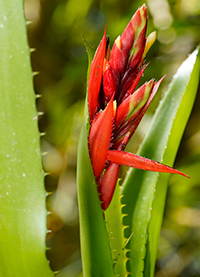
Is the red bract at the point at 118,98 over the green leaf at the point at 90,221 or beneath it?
over

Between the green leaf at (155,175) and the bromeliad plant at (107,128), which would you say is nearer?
the bromeliad plant at (107,128)

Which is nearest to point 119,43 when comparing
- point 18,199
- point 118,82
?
point 118,82

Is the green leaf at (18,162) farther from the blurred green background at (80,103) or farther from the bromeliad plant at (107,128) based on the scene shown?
the blurred green background at (80,103)

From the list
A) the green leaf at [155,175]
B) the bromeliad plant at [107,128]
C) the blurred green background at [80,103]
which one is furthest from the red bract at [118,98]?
the blurred green background at [80,103]

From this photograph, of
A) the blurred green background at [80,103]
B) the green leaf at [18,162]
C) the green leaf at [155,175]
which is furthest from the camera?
the blurred green background at [80,103]

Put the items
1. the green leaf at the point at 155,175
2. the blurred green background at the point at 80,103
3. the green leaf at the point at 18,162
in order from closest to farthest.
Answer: the green leaf at the point at 18,162, the green leaf at the point at 155,175, the blurred green background at the point at 80,103

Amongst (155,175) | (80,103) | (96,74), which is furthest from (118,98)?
(80,103)

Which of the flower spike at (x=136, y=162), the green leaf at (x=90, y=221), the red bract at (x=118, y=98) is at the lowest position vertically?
the green leaf at (x=90, y=221)
